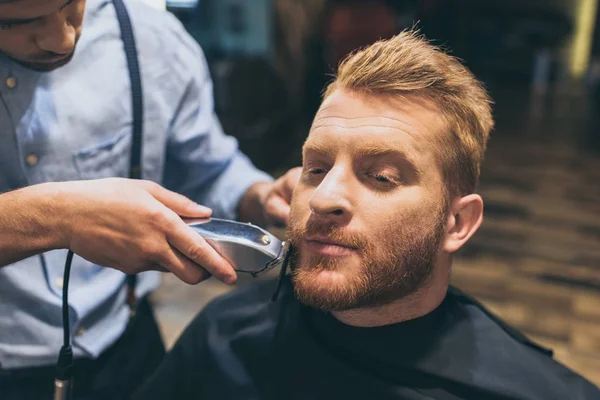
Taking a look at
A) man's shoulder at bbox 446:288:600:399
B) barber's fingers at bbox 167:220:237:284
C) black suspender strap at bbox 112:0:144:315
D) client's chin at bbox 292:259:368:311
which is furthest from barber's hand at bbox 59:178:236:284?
man's shoulder at bbox 446:288:600:399

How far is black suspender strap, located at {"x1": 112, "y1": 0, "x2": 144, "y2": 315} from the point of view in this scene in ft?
4.26

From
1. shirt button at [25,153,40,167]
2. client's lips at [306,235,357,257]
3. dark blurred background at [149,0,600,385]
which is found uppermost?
shirt button at [25,153,40,167]

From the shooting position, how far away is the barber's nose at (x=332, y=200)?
101 cm

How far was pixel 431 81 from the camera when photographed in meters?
1.09

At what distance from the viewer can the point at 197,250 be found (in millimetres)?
921

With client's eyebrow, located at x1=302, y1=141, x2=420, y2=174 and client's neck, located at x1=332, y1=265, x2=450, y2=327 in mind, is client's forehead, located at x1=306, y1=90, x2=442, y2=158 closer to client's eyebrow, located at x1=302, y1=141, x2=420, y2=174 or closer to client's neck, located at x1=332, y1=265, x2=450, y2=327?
Answer: client's eyebrow, located at x1=302, y1=141, x2=420, y2=174

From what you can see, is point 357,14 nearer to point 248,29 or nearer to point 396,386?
point 248,29

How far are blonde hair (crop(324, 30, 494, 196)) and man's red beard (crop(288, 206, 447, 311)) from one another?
11 centimetres

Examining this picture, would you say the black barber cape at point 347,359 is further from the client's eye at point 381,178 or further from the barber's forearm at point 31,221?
the barber's forearm at point 31,221

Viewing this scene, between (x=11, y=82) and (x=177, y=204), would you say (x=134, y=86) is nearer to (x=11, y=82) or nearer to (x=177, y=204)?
(x=11, y=82)

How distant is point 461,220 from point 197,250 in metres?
0.53

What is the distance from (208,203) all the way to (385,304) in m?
0.57

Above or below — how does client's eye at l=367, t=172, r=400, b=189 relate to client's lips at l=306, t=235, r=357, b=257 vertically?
above

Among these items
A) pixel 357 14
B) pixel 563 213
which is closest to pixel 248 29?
pixel 357 14
